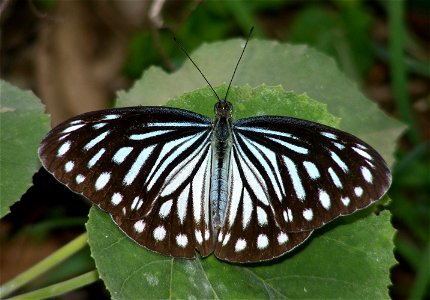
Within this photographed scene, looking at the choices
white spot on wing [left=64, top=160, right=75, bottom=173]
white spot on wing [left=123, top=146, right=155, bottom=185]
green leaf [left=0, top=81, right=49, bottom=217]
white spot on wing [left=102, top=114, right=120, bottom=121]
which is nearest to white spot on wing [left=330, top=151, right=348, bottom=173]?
white spot on wing [left=123, top=146, right=155, bottom=185]

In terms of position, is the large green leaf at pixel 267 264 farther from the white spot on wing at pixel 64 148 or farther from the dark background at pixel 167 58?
the dark background at pixel 167 58

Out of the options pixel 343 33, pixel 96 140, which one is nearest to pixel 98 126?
pixel 96 140

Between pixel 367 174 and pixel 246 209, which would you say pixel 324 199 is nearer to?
pixel 367 174

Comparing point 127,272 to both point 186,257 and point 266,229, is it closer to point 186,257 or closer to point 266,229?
point 186,257

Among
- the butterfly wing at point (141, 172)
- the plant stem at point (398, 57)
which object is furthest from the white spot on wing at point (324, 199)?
the plant stem at point (398, 57)

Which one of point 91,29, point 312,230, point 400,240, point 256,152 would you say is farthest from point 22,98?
point 400,240

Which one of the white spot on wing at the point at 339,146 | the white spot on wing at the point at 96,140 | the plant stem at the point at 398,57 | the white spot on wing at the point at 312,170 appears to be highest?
the plant stem at the point at 398,57

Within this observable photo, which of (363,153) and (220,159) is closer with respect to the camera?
(363,153)

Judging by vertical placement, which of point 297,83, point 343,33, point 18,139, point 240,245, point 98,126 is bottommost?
point 240,245
